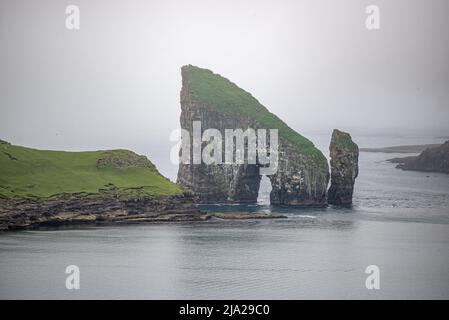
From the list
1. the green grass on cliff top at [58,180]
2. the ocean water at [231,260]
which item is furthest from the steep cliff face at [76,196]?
the ocean water at [231,260]

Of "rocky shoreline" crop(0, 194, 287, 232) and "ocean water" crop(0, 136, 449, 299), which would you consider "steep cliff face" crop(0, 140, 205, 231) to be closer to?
"rocky shoreline" crop(0, 194, 287, 232)

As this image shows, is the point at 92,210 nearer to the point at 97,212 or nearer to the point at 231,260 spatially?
the point at 97,212

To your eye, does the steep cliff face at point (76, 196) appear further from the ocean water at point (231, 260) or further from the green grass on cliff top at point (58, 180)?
the ocean water at point (231, 260)

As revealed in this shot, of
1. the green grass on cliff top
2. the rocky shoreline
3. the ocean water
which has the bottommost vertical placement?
the ocean water

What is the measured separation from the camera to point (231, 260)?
457 feet

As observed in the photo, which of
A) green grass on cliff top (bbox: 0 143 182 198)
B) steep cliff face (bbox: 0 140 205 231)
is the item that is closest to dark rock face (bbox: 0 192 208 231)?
steep cliff face (bbox: 0 140 205 231)

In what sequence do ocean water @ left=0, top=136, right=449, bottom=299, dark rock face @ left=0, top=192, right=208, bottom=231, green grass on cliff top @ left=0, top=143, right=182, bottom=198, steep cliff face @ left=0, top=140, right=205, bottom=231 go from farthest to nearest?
1. green grass on cliff top @ left=0, top=143, right=182, bottom=198
2. steep cliff face @ left=0, top=140, right=205, bottom=231
3. dark rock face @ left=0, top=192, right=208, bottom=231
4. ocean water @ left=0, top=136, right=449, bottom=299

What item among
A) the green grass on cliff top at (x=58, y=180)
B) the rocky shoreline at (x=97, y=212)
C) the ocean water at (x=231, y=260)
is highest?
the green grass on cliff top at (x=58, y=180)

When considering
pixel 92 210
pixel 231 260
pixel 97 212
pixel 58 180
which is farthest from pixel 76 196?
pixel 231 260

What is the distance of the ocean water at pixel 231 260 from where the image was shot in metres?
117

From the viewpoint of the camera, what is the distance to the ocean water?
117m

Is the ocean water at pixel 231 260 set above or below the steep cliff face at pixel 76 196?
below
